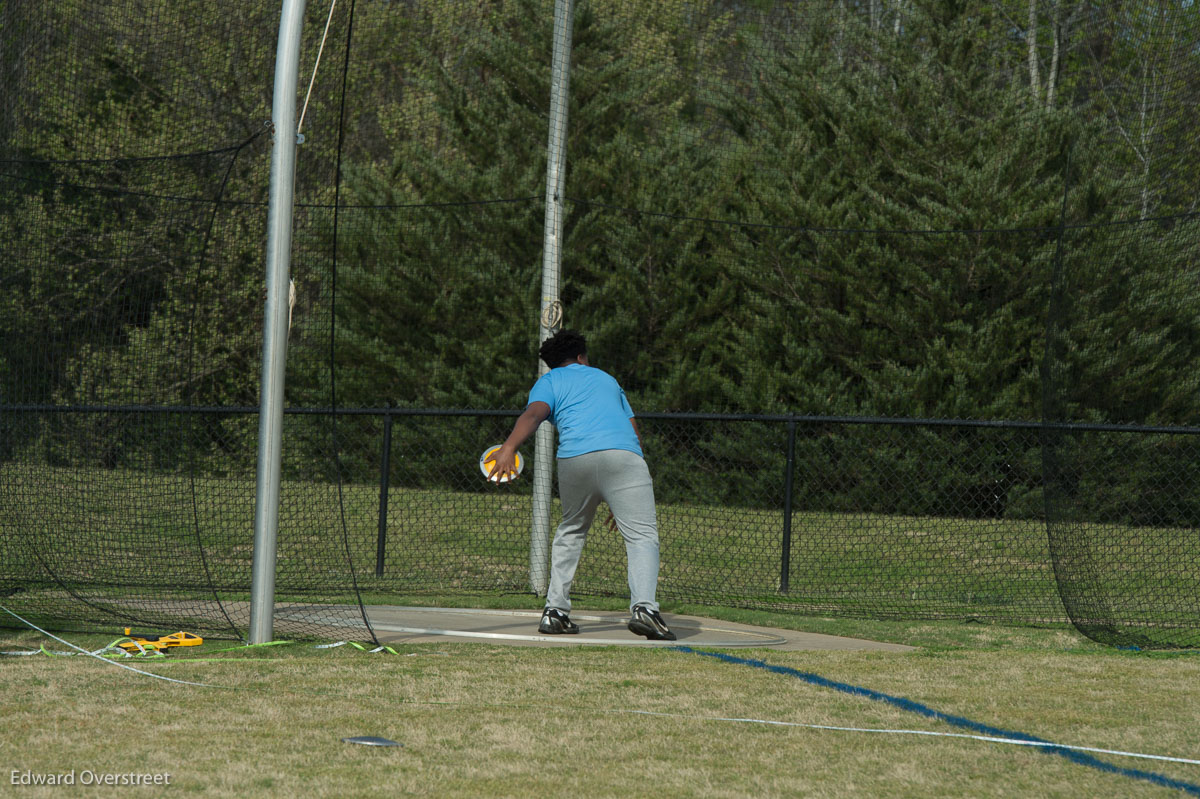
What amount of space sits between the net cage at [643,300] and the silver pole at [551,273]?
0.78 feet

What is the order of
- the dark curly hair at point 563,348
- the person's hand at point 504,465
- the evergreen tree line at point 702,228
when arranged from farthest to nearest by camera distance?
the evergreen tree line at point 702,228 < the dark curly hair at point 563,348 < the person's hand at point 504,465

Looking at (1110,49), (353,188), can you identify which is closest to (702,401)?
(353,188)

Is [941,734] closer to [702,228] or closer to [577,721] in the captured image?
[577,721]

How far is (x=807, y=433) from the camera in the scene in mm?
13766

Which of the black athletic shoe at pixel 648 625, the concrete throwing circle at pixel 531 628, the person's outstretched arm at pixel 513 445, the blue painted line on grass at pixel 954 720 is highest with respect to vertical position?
the person's outstretched arm at pixel 513 445

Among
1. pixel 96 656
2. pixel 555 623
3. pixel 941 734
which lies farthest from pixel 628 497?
pixel 96 656

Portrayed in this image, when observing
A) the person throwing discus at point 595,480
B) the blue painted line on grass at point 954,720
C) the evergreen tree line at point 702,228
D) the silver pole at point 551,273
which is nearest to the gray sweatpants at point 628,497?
the person throwing discus at point 595,480

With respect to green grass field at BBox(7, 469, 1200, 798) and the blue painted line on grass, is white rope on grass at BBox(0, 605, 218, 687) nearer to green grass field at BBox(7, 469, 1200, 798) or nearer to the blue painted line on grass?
green grass field at BBox(7, 469, 1200, 798)

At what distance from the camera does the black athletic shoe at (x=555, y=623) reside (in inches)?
236

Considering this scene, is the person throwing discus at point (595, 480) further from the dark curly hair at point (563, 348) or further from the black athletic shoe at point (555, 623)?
the dark curly hair at point (563, 348)

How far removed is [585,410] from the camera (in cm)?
596

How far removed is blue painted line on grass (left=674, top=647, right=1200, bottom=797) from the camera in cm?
339

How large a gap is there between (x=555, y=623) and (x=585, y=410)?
3.45ft

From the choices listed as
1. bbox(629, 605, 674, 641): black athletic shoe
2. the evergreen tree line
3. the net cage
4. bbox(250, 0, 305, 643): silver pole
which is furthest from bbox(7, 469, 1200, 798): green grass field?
the evergreen tree line
